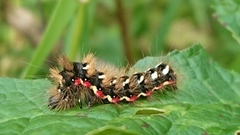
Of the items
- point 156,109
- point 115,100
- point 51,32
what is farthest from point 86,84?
point 51,32

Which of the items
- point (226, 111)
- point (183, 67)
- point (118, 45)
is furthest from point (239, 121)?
point (118, 45)

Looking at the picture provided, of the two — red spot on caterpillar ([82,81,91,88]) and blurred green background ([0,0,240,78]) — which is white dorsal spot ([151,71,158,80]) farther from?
blurred green background ([0,0,240,78])

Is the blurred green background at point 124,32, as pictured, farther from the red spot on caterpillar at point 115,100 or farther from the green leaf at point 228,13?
the red spot on caterpillar at point 115,100

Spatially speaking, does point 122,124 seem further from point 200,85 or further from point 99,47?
point 99,47

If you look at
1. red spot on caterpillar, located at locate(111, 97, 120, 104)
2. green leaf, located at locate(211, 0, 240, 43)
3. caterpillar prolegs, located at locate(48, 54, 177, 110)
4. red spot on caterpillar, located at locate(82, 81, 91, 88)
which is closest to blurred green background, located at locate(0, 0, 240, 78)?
green leaf, located at locate(211, 0, 240, 43)

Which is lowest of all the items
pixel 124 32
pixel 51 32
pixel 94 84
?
pixel 94 84

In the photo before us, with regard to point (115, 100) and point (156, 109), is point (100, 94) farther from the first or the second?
point (156, 109)
